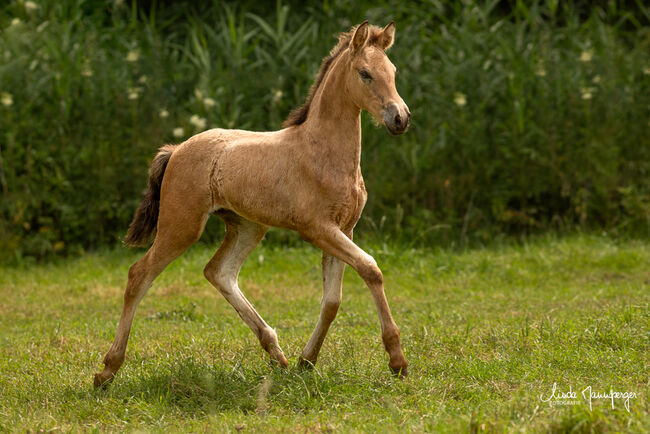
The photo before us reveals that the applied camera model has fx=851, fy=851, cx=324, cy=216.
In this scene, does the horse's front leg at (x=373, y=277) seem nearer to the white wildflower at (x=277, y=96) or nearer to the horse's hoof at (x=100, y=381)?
the horse's hoof at (x=100, y=381)

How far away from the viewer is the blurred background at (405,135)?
10164 mm

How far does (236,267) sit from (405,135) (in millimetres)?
5105

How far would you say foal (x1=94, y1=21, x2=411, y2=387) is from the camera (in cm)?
492

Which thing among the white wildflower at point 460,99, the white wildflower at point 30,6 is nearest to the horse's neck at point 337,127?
the white wildflower at point 460,99

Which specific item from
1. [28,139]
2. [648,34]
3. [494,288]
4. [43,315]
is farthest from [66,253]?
[648,34]

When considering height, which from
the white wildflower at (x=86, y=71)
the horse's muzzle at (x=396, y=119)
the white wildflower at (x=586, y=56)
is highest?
the horse's muzzle at (x=396, y=119)

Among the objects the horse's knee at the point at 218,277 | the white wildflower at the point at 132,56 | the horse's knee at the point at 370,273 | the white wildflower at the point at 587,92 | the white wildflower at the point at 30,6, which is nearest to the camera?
the horse's knee at the point at 370,273

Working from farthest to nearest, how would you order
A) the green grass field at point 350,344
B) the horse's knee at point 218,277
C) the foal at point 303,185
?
1. the horse's knee at point 218,277
2. the foal at point 303,185
3. the green grass field at point 350,344

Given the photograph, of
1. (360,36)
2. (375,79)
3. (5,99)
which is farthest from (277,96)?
(375,79)

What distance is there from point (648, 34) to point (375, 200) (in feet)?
15.0

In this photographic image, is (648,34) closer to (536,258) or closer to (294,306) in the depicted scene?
(536,258)

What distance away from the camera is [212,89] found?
10.5 m

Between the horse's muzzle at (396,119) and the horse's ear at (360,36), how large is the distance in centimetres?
49

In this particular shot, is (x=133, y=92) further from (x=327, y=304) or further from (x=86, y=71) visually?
(x=327, y=304)
